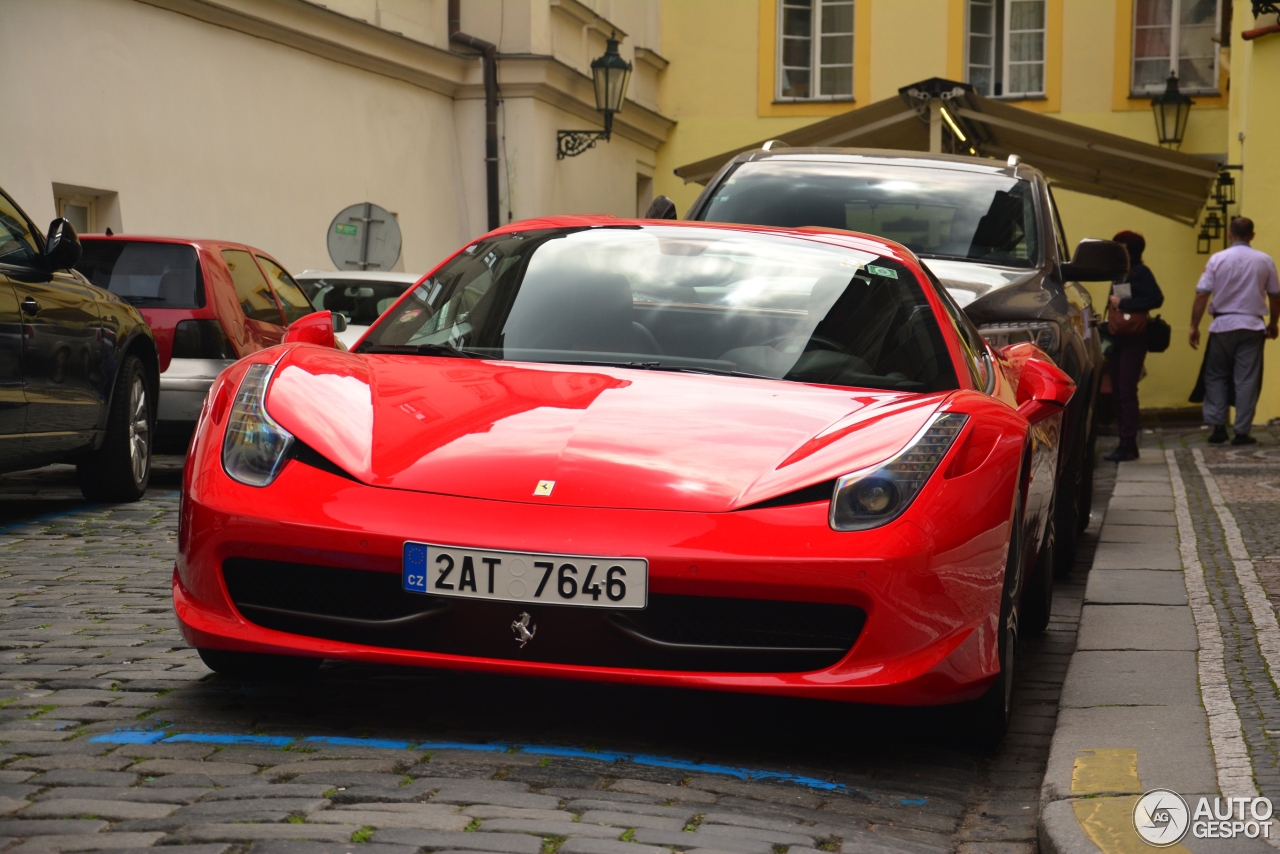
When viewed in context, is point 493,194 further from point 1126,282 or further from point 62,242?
point 62,242

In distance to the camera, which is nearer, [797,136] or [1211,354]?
[1211,354]

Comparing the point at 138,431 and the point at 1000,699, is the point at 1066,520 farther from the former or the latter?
the point at 138,431

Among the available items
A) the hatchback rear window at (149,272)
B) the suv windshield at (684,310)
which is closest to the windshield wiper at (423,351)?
the suv windshield at (684,310)

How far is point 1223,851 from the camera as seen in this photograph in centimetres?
329

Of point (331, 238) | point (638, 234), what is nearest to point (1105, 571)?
point (638, 234)

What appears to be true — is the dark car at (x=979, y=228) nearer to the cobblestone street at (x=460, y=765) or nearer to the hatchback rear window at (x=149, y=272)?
the cobblestone street at (x=460, y=765)

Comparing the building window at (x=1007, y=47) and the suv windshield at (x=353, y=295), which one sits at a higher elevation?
the building window at (x=1007, y=47)

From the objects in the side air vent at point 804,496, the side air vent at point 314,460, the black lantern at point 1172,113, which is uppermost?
the black lantern at point 1172,113

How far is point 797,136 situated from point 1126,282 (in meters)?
6.33

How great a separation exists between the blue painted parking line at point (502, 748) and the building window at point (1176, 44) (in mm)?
26746

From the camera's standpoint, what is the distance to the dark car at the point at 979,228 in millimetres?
7691

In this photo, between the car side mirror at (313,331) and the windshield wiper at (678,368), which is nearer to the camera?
the windshield wiper at (678,368)

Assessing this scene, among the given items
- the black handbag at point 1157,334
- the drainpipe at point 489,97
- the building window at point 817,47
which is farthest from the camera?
the building window at point 817,47

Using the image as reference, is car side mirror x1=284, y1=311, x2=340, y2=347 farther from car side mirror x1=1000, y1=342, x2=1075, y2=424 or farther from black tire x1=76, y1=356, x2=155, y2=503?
black tire x1=76, y1=356, x2=155, y2=503
